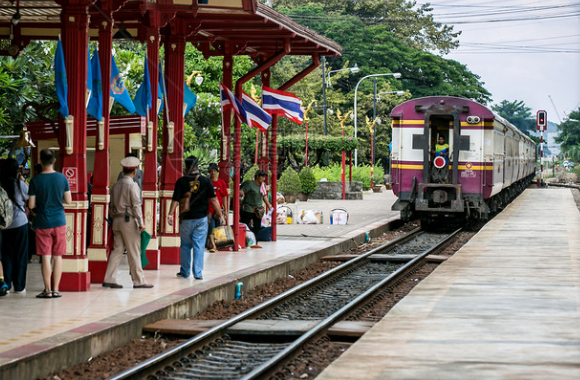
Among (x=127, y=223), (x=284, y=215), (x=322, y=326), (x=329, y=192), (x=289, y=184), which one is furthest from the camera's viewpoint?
(x=329, y=192)

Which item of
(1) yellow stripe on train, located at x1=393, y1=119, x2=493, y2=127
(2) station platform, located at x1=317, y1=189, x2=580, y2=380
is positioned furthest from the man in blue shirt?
(1) yellow stripe on train, located at x1=393, y1=119, x2=493, y2=127

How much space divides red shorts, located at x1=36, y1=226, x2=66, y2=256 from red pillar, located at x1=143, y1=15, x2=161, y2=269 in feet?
10.2

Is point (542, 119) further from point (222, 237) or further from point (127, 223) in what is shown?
point (127, 223)

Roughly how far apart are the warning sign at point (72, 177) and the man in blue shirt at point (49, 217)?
62 centimetres

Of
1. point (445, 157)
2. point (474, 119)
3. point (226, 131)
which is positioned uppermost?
point (474, 119)

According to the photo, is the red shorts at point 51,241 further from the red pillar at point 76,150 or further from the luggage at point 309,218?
the luggage at point 309,218

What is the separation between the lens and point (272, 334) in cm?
1043

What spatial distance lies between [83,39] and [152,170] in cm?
320

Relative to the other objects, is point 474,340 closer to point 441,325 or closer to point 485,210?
point 441,325

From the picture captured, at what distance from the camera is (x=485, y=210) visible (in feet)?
84.7

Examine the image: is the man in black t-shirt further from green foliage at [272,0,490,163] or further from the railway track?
green foliage at [272,0,490,163]

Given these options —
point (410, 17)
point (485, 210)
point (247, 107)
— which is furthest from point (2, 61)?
point (410, 17)

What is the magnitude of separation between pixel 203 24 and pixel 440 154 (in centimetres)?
1119

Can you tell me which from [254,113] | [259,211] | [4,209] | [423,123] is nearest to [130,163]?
[4,209]
